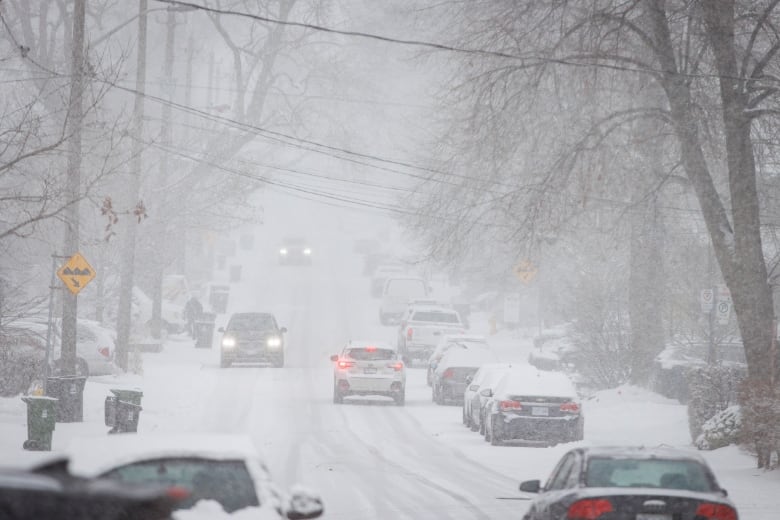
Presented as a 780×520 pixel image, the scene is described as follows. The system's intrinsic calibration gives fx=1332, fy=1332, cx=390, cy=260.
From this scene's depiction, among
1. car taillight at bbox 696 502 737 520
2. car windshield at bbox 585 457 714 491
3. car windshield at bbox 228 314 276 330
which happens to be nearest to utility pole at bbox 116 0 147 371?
car windshield at bbox 228 314 276 330

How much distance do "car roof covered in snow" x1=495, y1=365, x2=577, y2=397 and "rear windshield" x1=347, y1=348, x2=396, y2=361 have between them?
6482 millimetres

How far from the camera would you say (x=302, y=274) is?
87.2m

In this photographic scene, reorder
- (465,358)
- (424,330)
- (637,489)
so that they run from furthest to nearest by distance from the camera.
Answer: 1. (424,330)
2. (465,358)
3. (637,489)

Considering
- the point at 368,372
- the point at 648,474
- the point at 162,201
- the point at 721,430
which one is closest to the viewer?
the point at 648,474

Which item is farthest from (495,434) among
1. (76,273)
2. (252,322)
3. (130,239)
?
(252,322)

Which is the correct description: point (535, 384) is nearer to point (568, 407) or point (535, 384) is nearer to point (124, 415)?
point (568, 407)

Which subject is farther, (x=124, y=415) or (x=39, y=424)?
(x=124, y=415)

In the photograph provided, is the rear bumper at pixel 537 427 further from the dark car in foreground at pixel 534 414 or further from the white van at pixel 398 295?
the white van at pixel 398 295

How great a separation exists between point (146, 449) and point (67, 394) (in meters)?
→ 17.4

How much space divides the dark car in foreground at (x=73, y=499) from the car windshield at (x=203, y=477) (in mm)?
3242

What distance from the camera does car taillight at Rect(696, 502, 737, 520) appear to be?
1018 cm

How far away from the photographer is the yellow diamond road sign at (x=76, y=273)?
26547 mm

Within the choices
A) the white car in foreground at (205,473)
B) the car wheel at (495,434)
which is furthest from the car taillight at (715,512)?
the car wheel at (495,434)

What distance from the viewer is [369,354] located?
3148 cm
